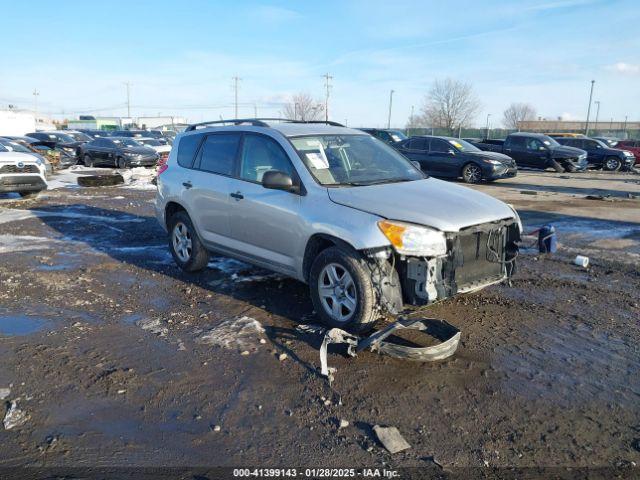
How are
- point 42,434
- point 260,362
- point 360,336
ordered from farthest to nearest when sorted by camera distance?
point 360,336, point 260,362, point 42,434

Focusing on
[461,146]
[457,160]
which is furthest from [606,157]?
[457,160]

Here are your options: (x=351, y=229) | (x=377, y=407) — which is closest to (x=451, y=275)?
(x=351, y=229)

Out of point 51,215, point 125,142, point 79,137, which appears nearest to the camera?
point 51,215

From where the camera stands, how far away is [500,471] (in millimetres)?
2928

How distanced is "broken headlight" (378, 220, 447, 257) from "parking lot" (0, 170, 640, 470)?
873mm

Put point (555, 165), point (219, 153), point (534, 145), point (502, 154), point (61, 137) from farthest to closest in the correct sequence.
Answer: point (61, 137) → point (534, 145) → point (555, 165) → point (502, 154) → point (219, 153)

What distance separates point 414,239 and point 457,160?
47.9 ft

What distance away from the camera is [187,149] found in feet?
22.4

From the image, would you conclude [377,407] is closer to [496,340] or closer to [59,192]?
[496,340]

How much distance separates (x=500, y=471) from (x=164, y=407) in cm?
213

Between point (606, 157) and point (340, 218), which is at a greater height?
point (606, 157)

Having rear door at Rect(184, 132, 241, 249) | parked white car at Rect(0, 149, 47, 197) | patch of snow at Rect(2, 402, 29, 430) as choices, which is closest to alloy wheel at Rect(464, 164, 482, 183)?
parked white car at Rect(0, 149, 47, 197)

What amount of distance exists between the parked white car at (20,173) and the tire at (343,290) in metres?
10.4

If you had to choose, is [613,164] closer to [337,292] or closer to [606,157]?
[606,157]
